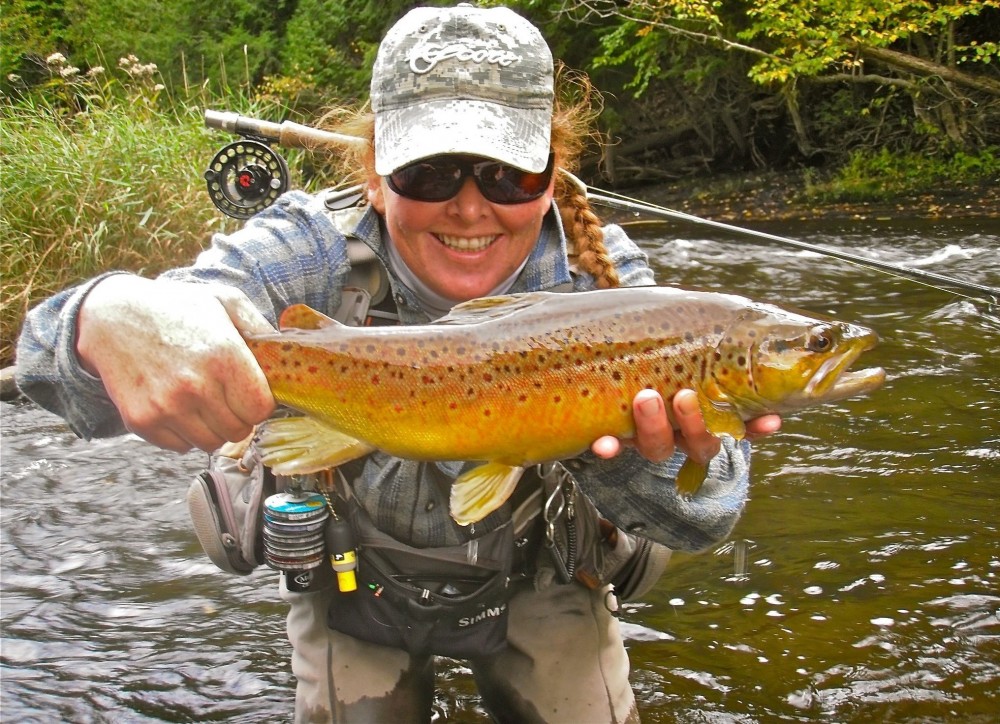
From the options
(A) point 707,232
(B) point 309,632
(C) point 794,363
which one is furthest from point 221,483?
(A) point 707,232

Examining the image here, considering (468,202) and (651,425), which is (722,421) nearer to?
(651,425)

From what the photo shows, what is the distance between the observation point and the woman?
2.09 metres

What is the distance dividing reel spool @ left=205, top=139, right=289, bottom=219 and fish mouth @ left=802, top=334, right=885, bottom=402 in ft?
11.1

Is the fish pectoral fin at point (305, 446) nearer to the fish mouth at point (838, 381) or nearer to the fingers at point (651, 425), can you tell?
the fingers at point (651, 425)

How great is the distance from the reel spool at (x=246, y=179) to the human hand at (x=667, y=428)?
10.5ft

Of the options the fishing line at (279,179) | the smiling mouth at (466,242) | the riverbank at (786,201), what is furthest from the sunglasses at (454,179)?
the riverbank at (786,201)

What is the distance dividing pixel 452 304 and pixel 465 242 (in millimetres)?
195

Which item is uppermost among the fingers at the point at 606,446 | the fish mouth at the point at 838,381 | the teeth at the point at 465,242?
the teeth at the point at 465,242

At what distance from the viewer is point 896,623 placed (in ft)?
11.6

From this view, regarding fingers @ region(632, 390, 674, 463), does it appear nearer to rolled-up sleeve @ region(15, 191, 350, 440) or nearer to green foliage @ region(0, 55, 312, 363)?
rolled-up sleeve @ region(15, 191, 350, 440)

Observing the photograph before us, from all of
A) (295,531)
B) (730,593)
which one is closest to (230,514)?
(295,531)

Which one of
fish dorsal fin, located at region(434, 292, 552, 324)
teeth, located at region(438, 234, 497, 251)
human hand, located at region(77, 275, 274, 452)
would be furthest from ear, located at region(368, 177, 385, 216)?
human hand, located at region(77, 275, 274, 452)

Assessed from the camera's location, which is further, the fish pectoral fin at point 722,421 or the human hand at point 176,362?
the fish pectoral fin at point 722,421

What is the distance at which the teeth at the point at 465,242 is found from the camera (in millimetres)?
2438
